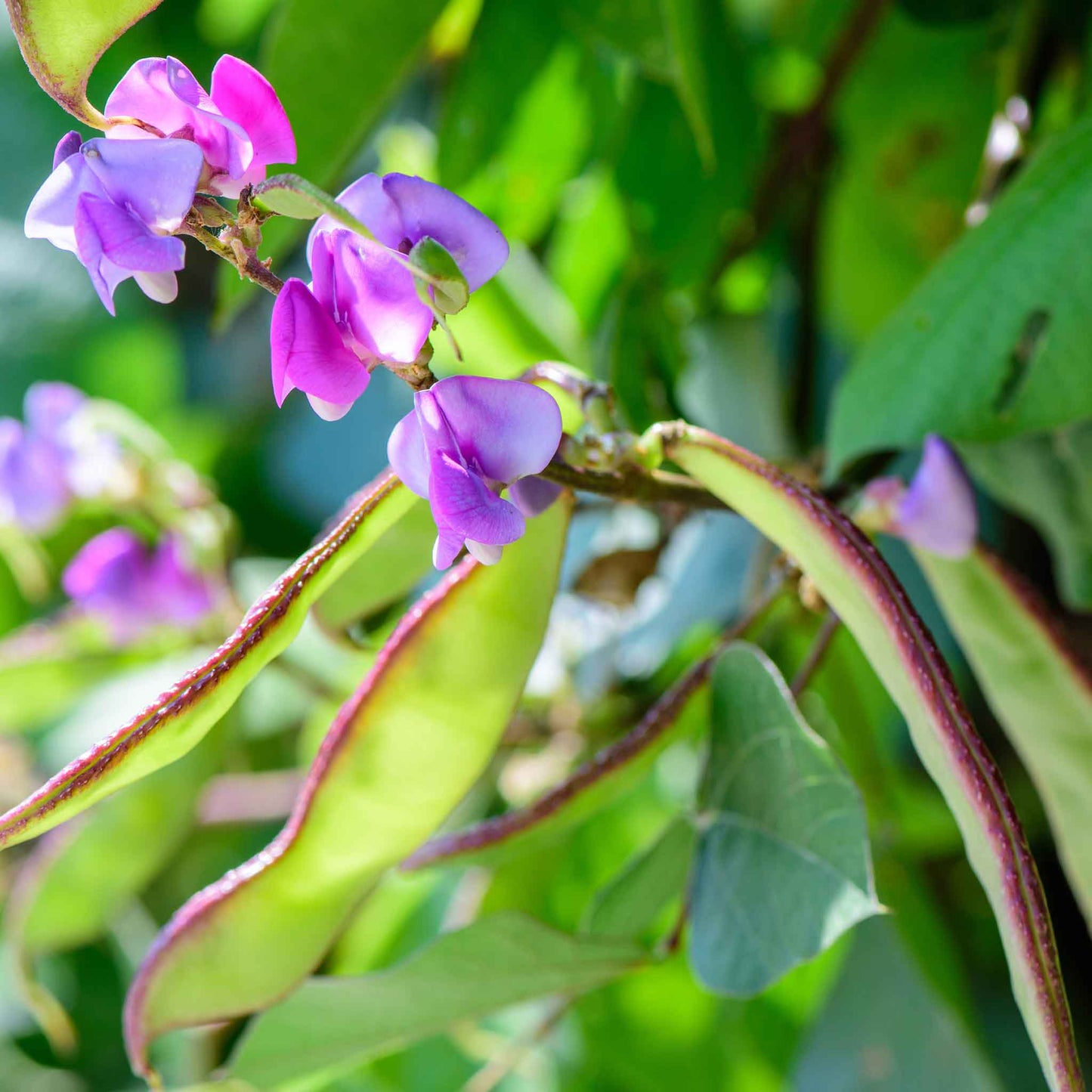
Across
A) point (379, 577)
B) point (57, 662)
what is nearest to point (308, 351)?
point (379, 577)

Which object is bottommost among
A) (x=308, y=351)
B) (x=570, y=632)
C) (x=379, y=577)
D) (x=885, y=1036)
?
(x=885, y=1036)

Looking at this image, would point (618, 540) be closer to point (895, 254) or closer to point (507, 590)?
point (895, 254)

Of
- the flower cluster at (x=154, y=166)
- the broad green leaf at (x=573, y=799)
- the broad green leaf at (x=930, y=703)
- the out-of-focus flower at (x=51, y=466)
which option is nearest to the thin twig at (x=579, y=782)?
the broad green leaf at (x=573, y=799)

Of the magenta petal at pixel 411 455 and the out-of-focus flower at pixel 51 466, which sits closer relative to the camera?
the magenta petal at pixel 411 455

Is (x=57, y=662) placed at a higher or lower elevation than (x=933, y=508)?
lower

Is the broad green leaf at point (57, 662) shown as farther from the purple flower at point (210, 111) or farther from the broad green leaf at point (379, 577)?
the purple flower at point (210, 111)

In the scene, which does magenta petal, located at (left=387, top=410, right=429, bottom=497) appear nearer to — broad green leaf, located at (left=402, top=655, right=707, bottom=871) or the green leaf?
the green leaf

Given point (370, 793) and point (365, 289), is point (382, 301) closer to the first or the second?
point (365, 289)
